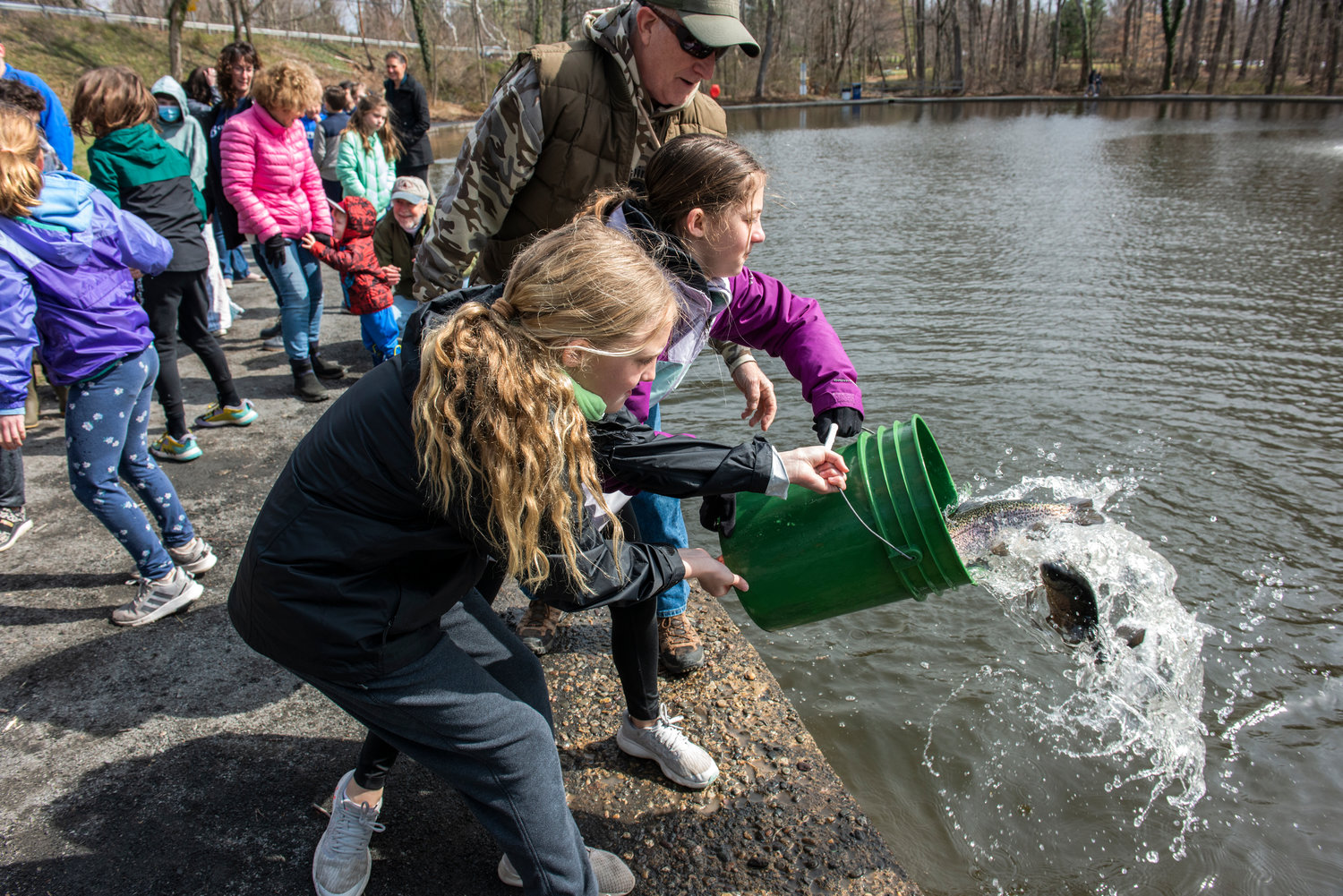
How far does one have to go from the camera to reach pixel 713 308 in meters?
2.33

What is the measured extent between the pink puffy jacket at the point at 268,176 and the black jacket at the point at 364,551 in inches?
162

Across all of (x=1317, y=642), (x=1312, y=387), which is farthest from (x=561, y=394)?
(x=1312, y=387)

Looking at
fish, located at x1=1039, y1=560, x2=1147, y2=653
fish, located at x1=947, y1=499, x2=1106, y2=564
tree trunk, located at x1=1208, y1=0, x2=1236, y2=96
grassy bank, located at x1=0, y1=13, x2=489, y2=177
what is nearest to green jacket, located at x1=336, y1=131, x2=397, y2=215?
fish, located at x1=947, y1=499, x2=1106, y2=564

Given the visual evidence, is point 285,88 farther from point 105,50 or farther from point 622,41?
point 105,50

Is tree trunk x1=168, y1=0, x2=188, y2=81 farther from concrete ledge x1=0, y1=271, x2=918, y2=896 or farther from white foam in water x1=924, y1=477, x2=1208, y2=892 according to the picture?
white foam in water x1=924, y1=477, x2=1208, y2=892

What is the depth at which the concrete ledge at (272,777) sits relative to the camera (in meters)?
2.18

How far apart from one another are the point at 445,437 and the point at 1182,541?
4.26m

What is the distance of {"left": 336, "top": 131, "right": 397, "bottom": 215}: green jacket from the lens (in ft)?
19.5

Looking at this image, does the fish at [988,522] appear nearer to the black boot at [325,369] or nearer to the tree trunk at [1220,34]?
the black boot at [325,369]

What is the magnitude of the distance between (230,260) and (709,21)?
7.18 metres

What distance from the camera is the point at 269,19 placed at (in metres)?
47.4

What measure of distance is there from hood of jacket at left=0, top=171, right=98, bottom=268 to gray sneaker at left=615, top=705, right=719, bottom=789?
2658 mm

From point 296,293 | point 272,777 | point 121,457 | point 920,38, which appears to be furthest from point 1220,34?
point 272,777

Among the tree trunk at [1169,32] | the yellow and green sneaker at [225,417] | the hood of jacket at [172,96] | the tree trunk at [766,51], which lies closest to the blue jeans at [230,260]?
the hood of jacket at [172,96]
